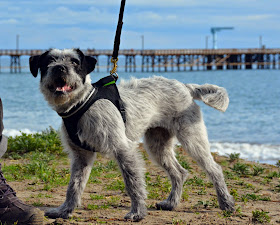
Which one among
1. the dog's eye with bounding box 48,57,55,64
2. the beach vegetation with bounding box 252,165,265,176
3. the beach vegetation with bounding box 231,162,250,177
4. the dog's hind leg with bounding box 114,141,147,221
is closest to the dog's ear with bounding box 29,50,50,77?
the dog's eye with bounding box 48,57,55,64

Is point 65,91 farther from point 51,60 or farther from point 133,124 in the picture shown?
point 133,124

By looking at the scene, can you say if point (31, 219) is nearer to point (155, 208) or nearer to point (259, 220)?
point (155, 208)

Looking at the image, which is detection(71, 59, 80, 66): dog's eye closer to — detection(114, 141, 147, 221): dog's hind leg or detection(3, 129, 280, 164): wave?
→ detection(114, 141, 147, 221): dog's hind leg

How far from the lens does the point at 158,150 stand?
598cm

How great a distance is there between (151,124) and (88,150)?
3.00 feet

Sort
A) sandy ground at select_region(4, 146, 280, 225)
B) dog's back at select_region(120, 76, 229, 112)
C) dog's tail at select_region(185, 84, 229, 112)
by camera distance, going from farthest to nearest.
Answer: dog's tail at select_region(185, 84, 229, 112) → dog's back at select_region(120, 76, 229, 112) → sandy ground at select_region(4, 146, 280, 225)

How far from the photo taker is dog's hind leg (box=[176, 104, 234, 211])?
554cm

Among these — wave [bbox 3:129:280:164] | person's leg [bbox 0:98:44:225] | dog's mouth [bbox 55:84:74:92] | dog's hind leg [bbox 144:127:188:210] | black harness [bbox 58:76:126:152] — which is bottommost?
wave [bbox 3:129:280:164]

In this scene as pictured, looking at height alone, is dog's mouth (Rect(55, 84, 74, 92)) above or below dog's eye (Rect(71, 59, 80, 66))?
below

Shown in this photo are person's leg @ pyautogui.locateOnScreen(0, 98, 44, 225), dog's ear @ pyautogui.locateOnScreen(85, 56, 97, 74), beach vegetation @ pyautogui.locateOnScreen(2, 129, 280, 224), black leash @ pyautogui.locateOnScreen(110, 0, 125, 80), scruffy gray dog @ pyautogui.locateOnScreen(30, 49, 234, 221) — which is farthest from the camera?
beach vegetation @ pyautogui.locateOnScreen(2, 129, 280, 224)

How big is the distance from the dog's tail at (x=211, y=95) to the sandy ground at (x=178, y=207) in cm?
128

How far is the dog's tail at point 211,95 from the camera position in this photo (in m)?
5.77

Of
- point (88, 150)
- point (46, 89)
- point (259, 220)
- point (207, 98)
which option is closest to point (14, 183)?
point (88, 150)

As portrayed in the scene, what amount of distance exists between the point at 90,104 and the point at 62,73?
51 cm
